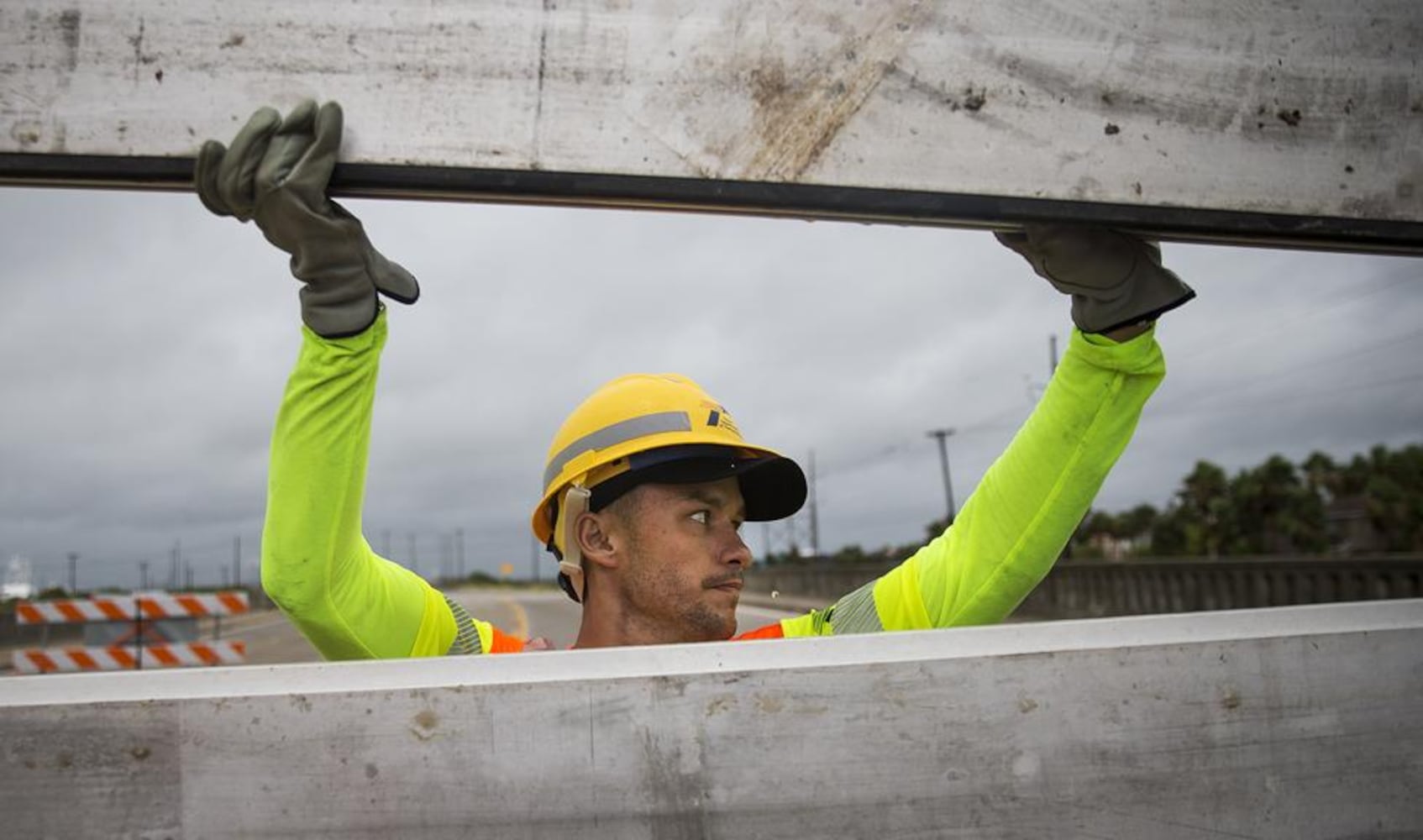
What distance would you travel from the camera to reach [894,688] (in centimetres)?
117

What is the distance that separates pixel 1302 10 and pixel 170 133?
4.88 feet

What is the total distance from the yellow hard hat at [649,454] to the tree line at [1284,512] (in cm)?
4363

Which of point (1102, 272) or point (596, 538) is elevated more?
point (1102, 272)

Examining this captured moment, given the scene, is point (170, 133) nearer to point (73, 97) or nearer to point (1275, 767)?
point (73, 97)

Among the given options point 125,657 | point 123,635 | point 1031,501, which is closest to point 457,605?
point 1031,501

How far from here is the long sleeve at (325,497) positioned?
174 centimetres

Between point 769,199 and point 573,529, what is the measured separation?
1.77 meters

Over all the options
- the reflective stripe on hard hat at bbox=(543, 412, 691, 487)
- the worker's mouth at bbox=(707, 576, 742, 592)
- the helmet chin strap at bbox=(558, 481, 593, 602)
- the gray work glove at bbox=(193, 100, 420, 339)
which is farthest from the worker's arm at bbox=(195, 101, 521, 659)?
the worker's mouth at bbox=(707, 576, 742, 592)

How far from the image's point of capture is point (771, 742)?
115cm

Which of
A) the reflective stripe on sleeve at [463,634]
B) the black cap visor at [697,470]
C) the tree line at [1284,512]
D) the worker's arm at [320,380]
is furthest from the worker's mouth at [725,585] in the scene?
the tree line at [1284,512]

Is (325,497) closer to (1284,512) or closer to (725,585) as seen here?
(725,585)

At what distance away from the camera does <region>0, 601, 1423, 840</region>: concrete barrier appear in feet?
3.58

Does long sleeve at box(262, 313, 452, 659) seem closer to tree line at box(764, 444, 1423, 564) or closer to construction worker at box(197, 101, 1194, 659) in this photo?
construction worker at box(197, 101, 1194, 659)

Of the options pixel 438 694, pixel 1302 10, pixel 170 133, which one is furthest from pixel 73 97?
pixel 1302 10
